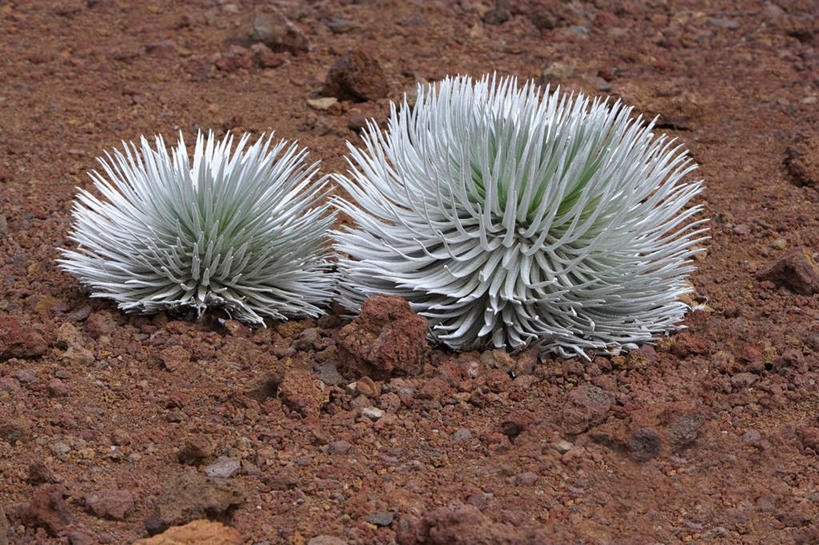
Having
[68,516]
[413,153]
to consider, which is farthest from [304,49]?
[68,516]

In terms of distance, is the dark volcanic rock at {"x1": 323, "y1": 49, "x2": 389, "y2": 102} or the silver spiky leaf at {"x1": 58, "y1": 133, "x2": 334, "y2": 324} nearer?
the silver spiky leaf at {"x1": 58, "y1": 133, "x2": 334, "y2": 324}

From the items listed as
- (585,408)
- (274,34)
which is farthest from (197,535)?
(274,34)

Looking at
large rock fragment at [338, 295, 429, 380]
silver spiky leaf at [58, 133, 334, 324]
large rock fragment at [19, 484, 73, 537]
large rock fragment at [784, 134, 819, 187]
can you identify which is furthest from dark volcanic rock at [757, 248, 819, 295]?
large rock fragment at [19, 484, 73, 537]

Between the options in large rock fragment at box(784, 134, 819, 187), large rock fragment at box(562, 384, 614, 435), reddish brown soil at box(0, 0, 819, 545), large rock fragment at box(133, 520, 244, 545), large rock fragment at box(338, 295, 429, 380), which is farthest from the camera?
large rock fragment at box(784, 134, 819, 187)

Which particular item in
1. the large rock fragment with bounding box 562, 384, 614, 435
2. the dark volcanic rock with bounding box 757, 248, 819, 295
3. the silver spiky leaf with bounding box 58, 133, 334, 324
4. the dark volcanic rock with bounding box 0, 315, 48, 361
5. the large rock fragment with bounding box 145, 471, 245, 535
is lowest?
the large rock fragment with bounding box 145, 471, 245, 535

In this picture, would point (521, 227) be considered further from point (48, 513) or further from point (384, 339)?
point (48, 513)

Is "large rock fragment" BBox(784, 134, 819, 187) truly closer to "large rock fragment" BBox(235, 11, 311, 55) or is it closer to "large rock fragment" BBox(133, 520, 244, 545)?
"large rock fragment" BBox(235, 11, 311, 55)
